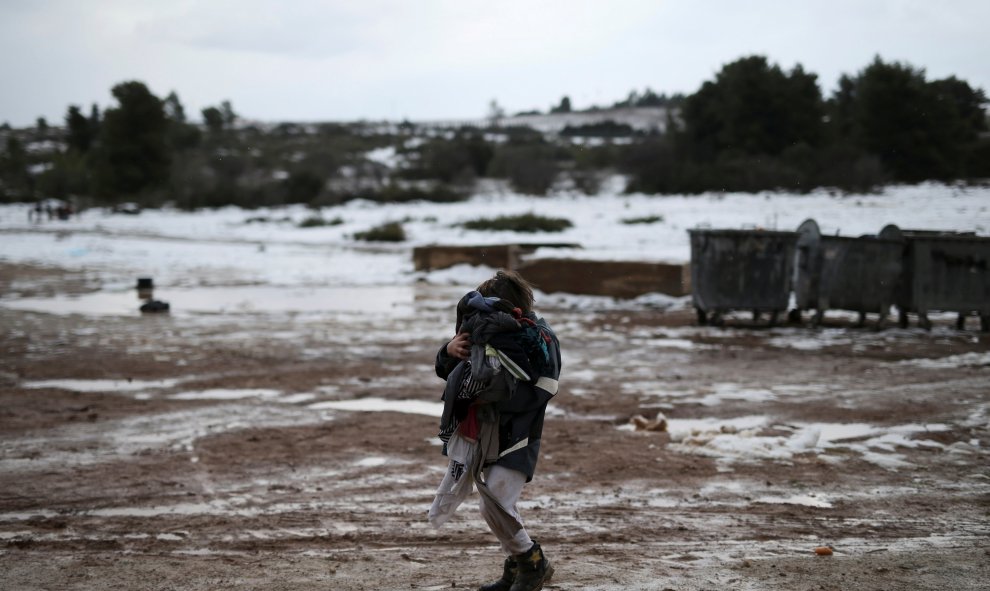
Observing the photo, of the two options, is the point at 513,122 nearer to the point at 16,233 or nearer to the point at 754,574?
the point at 16,233

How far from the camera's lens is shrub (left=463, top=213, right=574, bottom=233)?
3069 cm

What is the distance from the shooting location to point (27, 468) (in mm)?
6488

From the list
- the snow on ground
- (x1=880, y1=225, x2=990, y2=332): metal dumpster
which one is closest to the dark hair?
(x1=880, y1=225, x2=990, y2=332): metal dumpster

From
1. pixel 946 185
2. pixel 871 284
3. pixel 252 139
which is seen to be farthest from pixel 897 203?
pixel 252 139

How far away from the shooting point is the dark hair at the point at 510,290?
13.2ft

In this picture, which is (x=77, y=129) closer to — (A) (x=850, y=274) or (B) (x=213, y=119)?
(B) (x=213, y=119)

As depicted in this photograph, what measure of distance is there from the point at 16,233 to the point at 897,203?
101ft

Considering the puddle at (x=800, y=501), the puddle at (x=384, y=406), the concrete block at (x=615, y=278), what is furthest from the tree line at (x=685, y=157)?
the puddle at (x=800, y=501)

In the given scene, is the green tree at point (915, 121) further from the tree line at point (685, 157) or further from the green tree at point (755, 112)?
the green tree at point (755, 112)

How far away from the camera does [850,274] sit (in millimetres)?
13891

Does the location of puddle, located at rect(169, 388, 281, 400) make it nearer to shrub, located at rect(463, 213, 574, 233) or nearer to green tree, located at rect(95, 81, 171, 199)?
shrub, located at rect(463, 213, 574, 233)

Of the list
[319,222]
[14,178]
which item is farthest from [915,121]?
[14,178]

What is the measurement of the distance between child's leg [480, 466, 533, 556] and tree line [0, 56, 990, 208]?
3194cm

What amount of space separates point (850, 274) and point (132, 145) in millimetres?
60590
